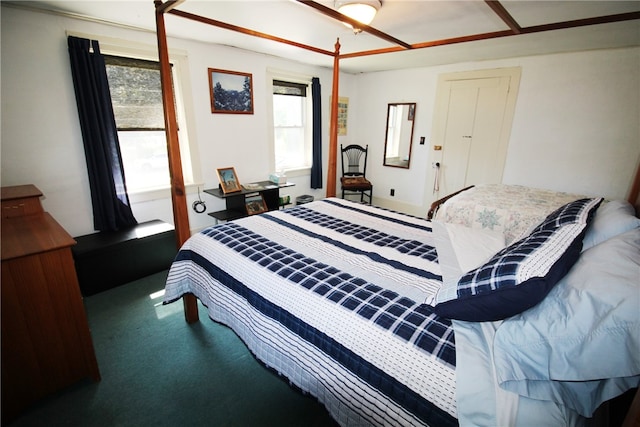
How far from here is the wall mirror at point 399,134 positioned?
4.77 meters

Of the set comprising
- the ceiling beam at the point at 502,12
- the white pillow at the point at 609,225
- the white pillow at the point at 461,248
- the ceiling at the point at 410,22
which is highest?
the ceiling at the point at 410,22

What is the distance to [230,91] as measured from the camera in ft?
11.9

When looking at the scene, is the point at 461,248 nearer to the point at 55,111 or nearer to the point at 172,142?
the point at 172,142

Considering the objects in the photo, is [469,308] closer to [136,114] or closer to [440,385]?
[440,385]

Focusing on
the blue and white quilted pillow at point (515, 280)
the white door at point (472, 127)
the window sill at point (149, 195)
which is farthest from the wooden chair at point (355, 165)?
the blue and white quilted pillow at point (515, 280)

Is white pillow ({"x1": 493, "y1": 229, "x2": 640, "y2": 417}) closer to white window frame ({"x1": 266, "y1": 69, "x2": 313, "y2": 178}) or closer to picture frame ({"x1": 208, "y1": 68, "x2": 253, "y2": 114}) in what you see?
picture frame ({"x1": 208, "y1": 68, "x2": 253, "y2": 114})

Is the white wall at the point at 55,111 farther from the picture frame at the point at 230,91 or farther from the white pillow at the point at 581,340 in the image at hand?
the white pillow at the point at 581,340

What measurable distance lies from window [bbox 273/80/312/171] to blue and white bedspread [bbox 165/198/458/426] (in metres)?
2.61

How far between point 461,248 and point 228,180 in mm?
2791

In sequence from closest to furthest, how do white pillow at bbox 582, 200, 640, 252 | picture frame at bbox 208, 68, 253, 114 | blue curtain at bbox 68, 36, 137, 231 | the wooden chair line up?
1. white pillow at bbox 582, 200, 640, 252
2. blue curtain at bbox 68, 36, 137, 231
3. picture frame at bbox 208, 68, 253, 114
4. the wooden chair

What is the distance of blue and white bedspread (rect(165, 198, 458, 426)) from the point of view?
982mm

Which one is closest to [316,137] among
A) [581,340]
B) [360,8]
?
[360,8]

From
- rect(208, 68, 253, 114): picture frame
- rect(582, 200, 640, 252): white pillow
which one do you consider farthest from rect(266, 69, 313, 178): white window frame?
rect(582, 200, 640, 252): white pillow

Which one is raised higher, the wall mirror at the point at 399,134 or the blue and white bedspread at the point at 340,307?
the wall mirror at the point at 399,134
